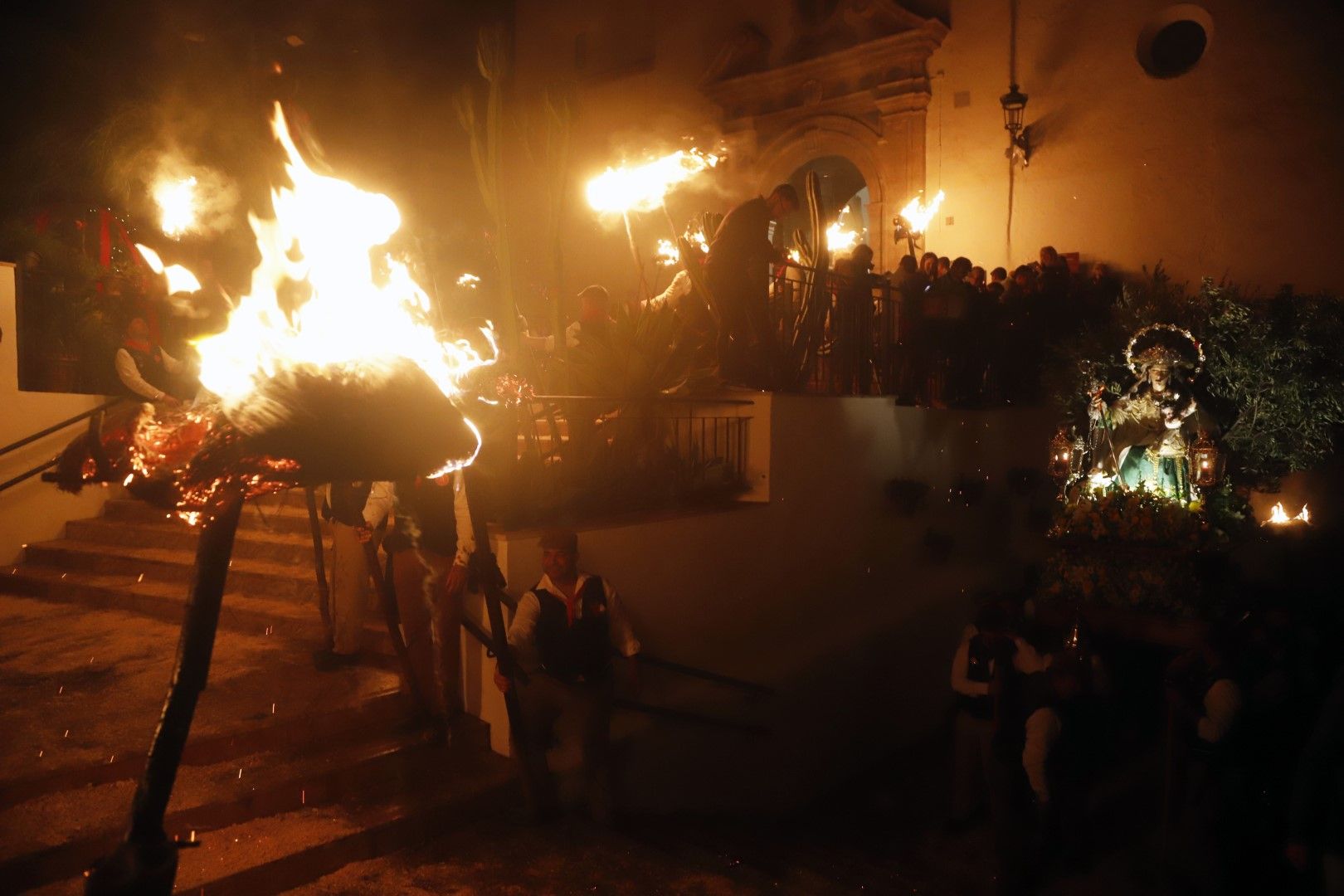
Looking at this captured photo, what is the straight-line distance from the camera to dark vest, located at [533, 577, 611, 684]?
18.6 feet

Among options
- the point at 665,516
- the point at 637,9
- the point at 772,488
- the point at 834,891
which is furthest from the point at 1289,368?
the point at 637,9

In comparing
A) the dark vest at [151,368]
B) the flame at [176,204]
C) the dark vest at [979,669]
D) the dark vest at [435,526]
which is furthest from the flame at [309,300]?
the flame at [176,204]

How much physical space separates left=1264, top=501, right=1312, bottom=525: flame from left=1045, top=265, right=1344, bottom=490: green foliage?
2.16ft

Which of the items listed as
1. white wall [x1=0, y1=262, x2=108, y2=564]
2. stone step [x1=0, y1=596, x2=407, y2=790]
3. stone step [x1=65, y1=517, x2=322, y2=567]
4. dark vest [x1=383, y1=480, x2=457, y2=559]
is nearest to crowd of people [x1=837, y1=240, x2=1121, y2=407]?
dark vest [x1=383, y1=480, x2=457, y2=559]

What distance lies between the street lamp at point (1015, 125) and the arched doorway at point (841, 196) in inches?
96.7

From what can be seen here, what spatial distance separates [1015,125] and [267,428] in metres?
→ 12.6

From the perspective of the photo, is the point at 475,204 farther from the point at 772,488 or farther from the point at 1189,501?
the point at 1189,501

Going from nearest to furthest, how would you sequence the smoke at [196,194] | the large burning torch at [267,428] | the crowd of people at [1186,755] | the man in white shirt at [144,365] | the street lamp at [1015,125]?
the large burning torch at [267,428] < the crowd of people at [1186,755] < the man in white shirt at [144,365] < the smoke at [196,194] < the street lamp at [1015,125]

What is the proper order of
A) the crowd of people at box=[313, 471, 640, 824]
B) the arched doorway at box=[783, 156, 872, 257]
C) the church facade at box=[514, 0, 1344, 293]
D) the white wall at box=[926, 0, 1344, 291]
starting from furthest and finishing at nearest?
the arched doorway at box=[783, 156, 872, 257], the church facade at box=[514, 0, 1344, 293], the white wall at box=[926, 0, 1344, 291], the crowd of people at box=[313, 471, 640, 824]

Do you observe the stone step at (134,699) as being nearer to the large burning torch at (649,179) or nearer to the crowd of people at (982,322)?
the crowd of people at (982,322)

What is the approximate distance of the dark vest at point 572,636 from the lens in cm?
568

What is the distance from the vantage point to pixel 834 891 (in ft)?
18.0

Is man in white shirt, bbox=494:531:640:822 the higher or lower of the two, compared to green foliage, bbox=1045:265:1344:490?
lower

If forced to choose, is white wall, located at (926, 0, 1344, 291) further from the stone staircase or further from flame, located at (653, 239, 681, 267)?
the stone staircase
